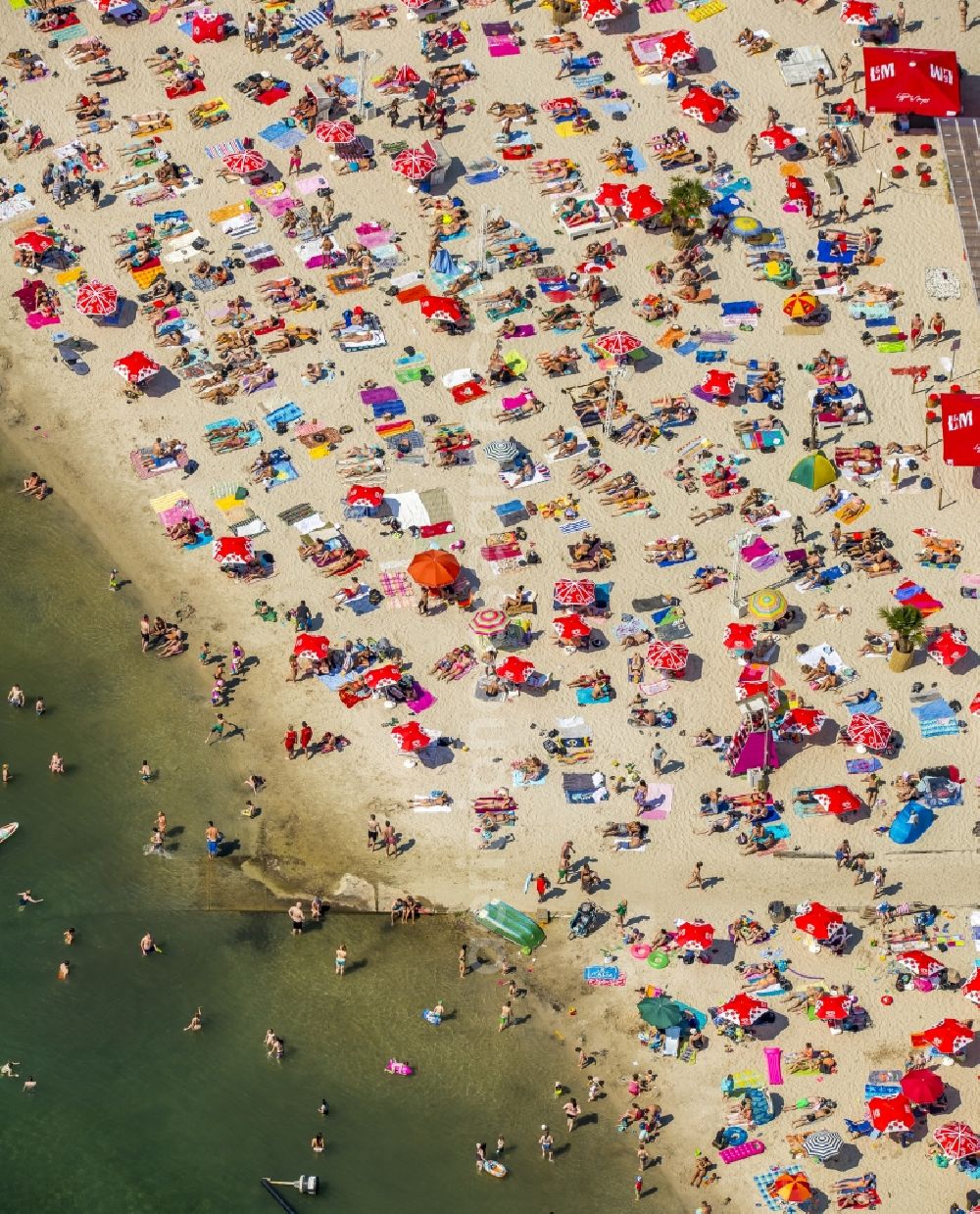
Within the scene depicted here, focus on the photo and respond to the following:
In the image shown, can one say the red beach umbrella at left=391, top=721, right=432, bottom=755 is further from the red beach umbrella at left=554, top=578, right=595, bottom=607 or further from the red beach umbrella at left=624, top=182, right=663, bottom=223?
the red beach umbrella at left=624, top=182, right=663, bottom=223

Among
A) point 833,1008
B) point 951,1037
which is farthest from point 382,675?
point 951,1037

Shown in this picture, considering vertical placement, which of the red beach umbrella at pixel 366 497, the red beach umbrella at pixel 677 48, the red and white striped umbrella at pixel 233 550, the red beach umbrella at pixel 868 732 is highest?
the red beach umbrella at pixel 677 48

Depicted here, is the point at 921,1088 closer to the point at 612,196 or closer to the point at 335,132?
the point at 612,196

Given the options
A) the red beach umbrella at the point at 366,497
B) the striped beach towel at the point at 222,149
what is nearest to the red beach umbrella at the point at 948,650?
the red beach umbrella at the point at 366,497

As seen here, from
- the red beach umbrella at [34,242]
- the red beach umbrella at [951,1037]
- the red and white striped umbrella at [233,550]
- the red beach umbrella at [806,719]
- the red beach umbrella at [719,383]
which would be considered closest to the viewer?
the red beach umbrella at [951,1037]

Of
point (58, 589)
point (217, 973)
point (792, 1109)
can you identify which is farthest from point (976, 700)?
point (58, 589)

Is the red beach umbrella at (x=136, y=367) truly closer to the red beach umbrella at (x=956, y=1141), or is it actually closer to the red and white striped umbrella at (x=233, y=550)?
the red and white striped umbrella at (x=233, y=550)
